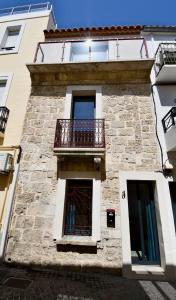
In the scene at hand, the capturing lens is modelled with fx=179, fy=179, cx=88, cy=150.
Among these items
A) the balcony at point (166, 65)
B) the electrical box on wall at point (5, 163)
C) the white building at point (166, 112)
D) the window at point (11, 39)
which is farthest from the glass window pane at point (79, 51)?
the electrical box on wall at point (5, 163)

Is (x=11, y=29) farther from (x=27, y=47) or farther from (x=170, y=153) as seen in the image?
(x=170, y=153)

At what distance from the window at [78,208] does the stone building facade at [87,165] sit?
177mm

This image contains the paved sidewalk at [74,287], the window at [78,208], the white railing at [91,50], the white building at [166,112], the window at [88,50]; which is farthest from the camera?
the window at [88,50]

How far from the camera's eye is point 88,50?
7.73 metres

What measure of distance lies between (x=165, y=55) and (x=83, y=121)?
12.9ft

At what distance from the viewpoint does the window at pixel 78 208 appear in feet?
16.9

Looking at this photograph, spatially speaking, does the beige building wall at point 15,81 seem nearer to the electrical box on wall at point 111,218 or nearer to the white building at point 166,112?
the electrical box on wall at point 111,218

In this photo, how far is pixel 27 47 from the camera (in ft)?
25.8

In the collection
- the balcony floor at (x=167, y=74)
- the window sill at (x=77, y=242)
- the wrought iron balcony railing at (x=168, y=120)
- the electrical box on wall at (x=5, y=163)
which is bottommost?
the window sill at (x=77, y=242)

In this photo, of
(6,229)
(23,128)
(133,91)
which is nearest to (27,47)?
(23,128)

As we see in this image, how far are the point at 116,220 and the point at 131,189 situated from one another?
112 centimetres

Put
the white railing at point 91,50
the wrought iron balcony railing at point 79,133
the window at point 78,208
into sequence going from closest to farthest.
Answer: the window at point 78,208
the wrought iron balcony railing at point 79,133
the white railing at point 91,50

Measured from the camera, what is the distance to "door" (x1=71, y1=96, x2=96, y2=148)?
5.93 meters

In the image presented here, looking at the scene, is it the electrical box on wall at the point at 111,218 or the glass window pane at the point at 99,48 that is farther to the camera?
the glass window pane at the point at 99,48
